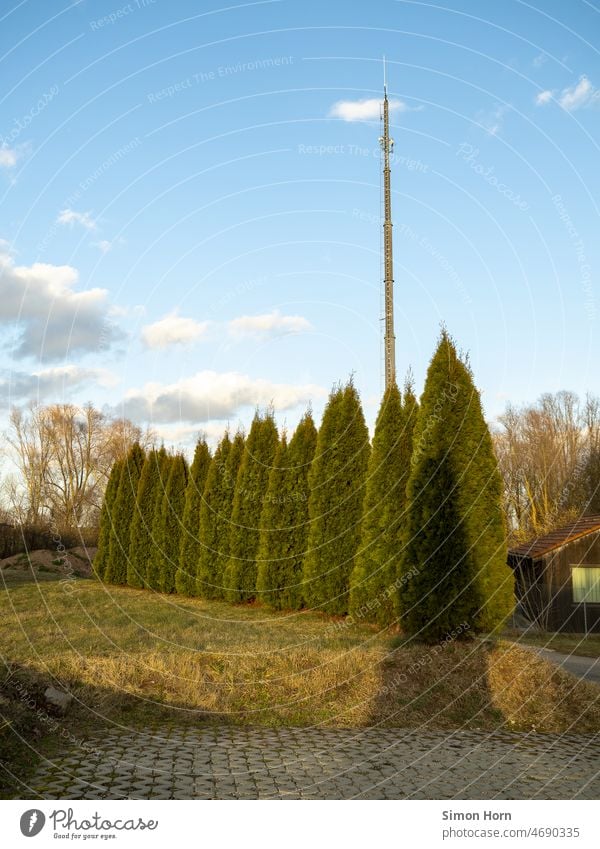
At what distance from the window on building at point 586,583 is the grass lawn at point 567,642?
1.09 meters

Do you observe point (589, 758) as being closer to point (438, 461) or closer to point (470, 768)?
point (470, 768)

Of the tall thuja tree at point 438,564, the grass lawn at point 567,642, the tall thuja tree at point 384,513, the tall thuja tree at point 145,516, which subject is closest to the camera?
the tall thuja tree at point 438,564

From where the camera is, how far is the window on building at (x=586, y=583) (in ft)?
65.3

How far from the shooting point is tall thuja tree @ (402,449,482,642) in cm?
1093

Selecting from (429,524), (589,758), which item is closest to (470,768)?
(589,758)

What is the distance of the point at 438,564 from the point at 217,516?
1312cm

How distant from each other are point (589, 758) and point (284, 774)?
291cm

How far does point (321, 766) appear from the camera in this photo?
224 inches

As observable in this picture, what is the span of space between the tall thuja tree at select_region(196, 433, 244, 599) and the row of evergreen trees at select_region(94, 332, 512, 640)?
0.16 ft

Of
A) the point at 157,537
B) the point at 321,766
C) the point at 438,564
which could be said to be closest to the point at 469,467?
the point at 438,564

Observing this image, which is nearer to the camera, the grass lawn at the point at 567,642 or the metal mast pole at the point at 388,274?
the grass lawn at the point at 567,642

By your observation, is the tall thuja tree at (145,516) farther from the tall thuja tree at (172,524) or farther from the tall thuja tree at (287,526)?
the tall thuja tree at (287,526)

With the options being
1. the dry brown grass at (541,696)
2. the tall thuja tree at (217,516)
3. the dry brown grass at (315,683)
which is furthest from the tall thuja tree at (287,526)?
the dry brown grass at (541,696)
